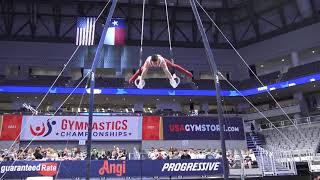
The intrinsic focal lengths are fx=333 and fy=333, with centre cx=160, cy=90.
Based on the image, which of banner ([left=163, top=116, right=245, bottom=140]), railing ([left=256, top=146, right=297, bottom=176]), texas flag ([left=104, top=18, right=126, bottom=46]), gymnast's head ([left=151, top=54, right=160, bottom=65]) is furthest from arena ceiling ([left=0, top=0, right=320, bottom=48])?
gymnast's head ([left=151, top=54, right=160, bottom=65])

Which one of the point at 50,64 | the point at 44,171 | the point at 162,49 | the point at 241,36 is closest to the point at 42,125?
the point at 44,171

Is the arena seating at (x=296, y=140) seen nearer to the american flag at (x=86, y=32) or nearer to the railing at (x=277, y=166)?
the railing at (x=277, y=166)

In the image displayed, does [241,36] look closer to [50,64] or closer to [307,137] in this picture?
[307,137]

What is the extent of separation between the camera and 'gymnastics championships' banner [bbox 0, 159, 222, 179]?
48.6ft

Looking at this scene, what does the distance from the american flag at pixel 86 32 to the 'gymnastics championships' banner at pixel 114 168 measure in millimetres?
14934

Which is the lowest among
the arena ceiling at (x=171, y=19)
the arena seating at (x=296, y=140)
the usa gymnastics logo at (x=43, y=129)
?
the arena seating at (x=296, y=140)

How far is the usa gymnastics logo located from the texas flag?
11.4m

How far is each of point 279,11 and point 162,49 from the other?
1309 cm

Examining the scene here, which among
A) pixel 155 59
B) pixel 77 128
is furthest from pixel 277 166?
pixel 77 128

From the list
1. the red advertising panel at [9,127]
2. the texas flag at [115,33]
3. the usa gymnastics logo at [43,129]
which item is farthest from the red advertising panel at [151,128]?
the texas flag at [115,33]

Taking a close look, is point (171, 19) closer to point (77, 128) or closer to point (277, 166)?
point (77, 128)

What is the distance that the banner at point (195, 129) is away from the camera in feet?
85.7

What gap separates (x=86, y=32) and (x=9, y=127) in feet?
33.8

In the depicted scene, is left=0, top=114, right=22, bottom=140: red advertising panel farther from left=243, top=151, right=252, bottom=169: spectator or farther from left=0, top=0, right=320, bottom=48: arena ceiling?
left=243, top=151, right=252, bottom=169: spectator
